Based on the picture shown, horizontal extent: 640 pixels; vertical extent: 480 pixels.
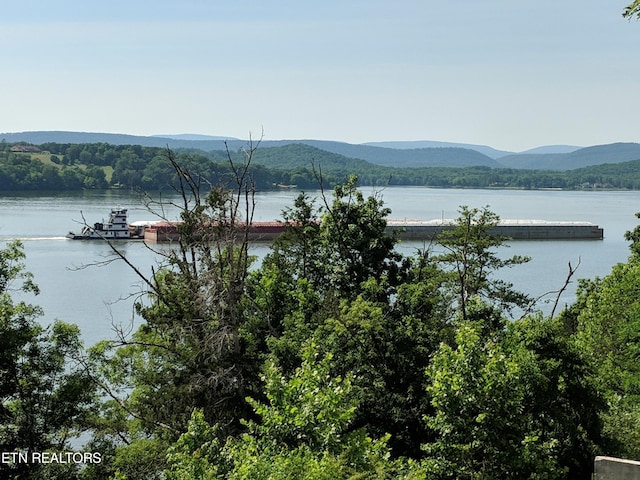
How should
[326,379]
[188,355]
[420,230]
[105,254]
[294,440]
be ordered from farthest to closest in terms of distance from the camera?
[420,230] < [105,254] < [188,355] < [326,379] < [294,440]

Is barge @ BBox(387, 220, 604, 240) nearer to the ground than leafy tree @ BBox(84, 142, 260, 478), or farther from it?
nearer to the ground

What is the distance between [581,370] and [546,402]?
1.09 metres

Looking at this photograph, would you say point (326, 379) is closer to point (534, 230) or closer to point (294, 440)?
point (294, 440)

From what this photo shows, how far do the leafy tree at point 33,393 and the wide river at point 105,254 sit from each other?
195cm

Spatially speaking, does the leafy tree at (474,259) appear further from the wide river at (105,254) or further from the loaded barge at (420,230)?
the loaded barge at (420,230)

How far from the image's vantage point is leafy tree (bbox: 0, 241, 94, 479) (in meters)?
15.9

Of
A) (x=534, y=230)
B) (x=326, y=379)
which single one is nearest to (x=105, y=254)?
(x=534, y=230)

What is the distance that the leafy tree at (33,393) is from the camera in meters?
15.9

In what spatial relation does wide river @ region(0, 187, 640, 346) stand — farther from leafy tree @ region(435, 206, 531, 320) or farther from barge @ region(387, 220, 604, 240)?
leafy tree @ region(435, 206, 531, 320)

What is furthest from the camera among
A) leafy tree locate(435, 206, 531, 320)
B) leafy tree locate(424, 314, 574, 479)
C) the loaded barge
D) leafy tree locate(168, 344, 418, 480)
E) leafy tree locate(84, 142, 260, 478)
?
the loaded barge

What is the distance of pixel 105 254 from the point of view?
65625 mm

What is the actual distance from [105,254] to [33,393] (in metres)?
50.4

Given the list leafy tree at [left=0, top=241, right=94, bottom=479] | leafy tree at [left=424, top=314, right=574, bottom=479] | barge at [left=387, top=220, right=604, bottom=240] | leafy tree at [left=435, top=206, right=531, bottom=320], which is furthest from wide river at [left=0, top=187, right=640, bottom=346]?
leafy tree at [left=424, top=314, right=574, bottom=479]

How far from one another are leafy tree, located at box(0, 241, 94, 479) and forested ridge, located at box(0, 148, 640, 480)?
1.4 inches
